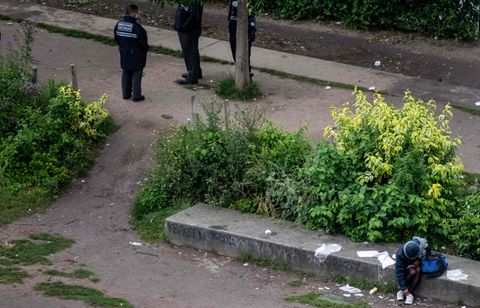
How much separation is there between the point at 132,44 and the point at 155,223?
333cm

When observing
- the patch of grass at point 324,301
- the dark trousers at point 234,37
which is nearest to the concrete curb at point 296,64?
the dark trousers at point 234,37

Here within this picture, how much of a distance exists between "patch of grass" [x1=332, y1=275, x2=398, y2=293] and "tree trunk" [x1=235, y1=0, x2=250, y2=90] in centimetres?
501

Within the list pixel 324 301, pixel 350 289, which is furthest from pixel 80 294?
pixel 350 289

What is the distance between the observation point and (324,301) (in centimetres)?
985

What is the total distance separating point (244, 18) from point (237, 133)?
2.75 meters

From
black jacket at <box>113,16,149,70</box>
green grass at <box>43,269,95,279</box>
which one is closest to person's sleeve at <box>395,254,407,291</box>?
green grass at <box>43,269,95,279</box>

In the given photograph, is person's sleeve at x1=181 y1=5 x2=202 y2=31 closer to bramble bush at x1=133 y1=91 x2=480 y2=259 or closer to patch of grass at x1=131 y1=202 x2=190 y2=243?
bramble bush at x1=133 y1=91 x2=480 y2=259

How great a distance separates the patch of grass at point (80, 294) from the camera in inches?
386

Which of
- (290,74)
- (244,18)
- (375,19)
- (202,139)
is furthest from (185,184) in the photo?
(375,19)

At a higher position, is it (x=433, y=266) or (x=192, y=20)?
(x=192, y=20)

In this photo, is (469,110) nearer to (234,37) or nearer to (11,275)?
(234,37)

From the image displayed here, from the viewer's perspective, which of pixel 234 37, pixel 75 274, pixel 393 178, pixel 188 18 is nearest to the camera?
pixel 75 274

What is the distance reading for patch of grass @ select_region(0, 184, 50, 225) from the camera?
1234 cm

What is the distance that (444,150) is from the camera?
11156mm
